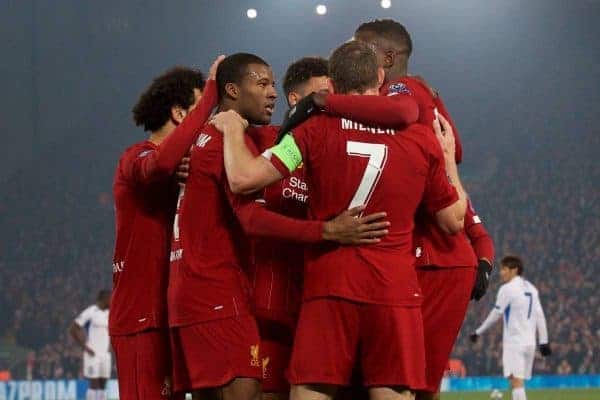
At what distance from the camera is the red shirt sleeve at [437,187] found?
17.6 feet

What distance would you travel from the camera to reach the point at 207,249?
18.0ft

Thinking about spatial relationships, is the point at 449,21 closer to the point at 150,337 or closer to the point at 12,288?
the point at 12,288

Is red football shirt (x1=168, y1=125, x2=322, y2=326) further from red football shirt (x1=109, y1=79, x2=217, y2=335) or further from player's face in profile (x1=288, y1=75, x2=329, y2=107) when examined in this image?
player's face in profile (x1=288, y1=75, x2=329, y2=107)

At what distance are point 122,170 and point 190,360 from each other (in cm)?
125

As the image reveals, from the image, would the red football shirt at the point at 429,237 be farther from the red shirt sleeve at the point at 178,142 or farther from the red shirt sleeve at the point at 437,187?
the red shirt sleeve at the point at 178,142

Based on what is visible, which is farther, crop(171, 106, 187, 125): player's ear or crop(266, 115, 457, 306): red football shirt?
crop(171, 106, 187, 125): player's ear

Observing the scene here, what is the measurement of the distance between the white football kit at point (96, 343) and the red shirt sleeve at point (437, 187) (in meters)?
14.4

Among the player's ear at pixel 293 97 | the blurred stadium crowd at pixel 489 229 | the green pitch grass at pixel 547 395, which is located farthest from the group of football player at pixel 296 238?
the blurred stadium crowd at pixel 489 229

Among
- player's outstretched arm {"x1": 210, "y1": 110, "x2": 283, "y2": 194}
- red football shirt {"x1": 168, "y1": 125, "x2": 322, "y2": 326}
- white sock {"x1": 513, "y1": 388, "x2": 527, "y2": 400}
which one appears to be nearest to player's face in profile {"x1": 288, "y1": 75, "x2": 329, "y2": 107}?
red football shirt {"x1": 168, "y1": 125, "x2": 322, "y2": 326}

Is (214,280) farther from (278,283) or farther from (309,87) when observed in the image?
(309,87)

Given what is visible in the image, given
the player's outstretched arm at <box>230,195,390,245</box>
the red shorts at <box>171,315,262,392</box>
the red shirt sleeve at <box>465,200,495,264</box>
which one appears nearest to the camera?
the player's outstretched arm at <box>230,195,390,245</box>

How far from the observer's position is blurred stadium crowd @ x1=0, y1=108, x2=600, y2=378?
26.9m

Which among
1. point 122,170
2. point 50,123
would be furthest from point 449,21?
point 122,170

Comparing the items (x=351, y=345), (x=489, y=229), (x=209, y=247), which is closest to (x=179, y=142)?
(x=209, y=247)
